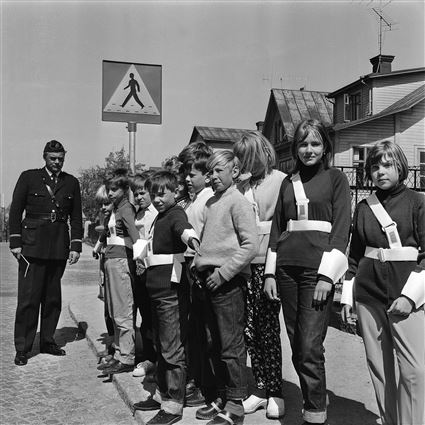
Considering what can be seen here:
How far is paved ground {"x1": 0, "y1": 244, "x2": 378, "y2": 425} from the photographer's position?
14.1 ft

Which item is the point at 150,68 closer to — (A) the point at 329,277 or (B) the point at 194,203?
(B) the point at 194,203

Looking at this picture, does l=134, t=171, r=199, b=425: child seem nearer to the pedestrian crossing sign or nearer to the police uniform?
the pedestrian crossing sign

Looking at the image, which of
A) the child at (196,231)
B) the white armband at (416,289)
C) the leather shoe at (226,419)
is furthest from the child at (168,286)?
the white armband at (416,289)

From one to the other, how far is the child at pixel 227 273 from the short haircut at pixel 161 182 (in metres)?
0.42

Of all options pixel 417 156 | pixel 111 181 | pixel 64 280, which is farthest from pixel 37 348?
pixel 417 156

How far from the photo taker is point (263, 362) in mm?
4297

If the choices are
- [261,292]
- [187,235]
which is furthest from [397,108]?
[187,235]

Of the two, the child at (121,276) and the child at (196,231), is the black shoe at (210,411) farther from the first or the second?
the child at (121,276)

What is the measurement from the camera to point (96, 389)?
5.32 meters

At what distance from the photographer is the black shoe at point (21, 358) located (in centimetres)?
610

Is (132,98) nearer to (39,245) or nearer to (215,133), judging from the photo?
(39,245)

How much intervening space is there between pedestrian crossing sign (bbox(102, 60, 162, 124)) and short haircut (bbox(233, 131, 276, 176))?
2.31m

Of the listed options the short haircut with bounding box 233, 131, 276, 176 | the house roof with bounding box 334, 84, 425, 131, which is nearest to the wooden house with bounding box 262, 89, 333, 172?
the house roof with bounding box 334, 84, 425, 131

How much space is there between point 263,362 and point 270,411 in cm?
36
